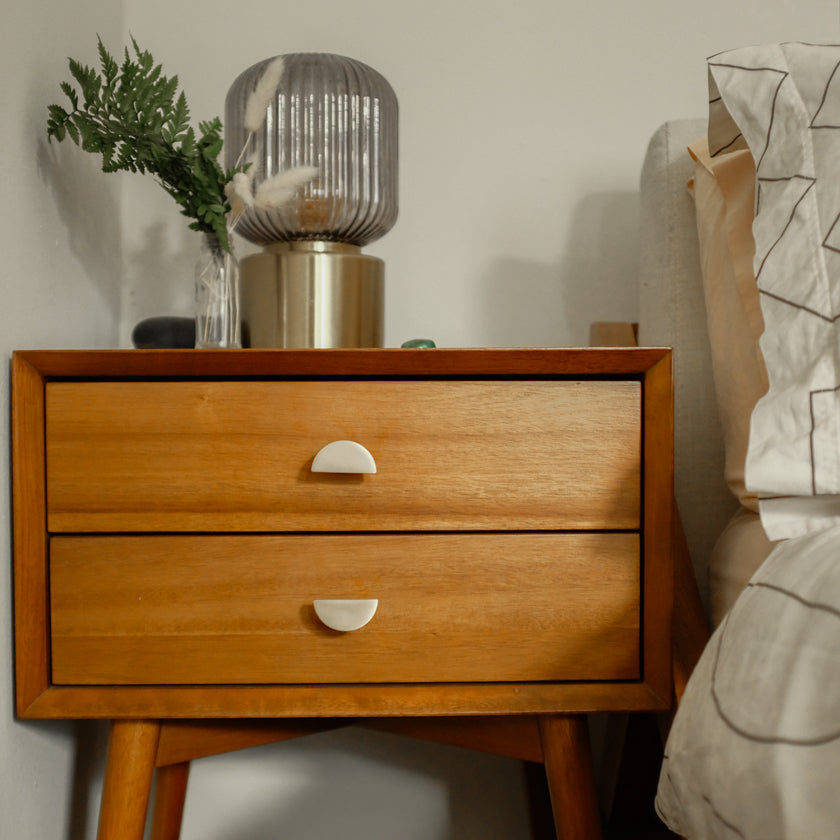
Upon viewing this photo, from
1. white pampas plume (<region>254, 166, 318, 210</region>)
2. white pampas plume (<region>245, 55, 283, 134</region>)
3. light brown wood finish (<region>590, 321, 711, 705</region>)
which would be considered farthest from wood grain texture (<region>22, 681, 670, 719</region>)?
white pampas plume (<region>245, 55, 283, 134</region>)

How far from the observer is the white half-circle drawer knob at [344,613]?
67 centimetres

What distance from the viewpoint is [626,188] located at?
1135mm

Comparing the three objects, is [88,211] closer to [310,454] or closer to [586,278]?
[310,454]

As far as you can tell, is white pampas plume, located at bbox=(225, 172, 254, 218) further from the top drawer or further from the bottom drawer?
the bottom drawer

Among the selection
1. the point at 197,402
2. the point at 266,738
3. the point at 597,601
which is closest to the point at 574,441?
the point at 597,601

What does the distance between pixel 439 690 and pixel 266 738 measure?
0.24m

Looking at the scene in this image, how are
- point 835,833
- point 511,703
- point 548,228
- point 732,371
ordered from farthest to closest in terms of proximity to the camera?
point 548,228 < point 732,371 < point 511,703 < point 835,833

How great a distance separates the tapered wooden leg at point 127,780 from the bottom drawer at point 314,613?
61 millimetres

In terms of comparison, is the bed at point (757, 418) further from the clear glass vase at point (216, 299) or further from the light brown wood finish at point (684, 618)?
the clear glass vase at point (216, 299)

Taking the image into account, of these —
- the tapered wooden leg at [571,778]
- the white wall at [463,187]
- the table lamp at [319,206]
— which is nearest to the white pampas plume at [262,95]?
the table lamp at [319,206]

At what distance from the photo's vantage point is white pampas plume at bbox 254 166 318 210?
0.80 meters

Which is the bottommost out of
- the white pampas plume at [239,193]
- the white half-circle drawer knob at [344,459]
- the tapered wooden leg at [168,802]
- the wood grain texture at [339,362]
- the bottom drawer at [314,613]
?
the tapered wooden leg at [168,802]

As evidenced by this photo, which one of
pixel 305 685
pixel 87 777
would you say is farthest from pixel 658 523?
pixel 87 777

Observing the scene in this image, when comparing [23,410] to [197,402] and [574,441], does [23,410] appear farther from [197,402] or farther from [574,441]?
[574,441]
